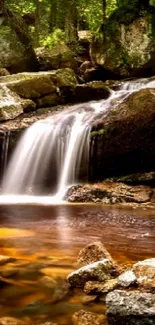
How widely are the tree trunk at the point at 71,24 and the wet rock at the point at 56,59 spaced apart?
2058 millimetres

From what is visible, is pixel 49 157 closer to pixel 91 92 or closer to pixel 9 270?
pixel 91 92

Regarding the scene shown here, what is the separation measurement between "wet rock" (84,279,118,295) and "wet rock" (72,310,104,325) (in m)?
0.34

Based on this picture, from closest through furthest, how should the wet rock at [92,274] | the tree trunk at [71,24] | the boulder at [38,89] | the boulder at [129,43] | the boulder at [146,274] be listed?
1. the boulder at [146,274]
2. the wet rock at [92,274]
3. the boulder at [38,89]
4. the boulder at [129,43]
5. the tree trunk at [71,24]

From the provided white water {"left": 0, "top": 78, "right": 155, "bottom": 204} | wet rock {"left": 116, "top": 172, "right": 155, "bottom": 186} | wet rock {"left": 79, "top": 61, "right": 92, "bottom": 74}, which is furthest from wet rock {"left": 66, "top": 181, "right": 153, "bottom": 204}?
wet rock {"left": 79, "top": 61, "right": 92, "bottom": 74}

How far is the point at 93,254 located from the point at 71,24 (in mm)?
19433

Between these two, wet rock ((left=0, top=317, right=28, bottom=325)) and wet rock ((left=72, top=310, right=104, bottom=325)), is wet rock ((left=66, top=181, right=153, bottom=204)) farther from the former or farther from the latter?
wet rock ((left=0, top=317, right=28, bottom=325))

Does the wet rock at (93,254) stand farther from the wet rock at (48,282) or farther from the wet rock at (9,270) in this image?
the wet rock at (9,270)

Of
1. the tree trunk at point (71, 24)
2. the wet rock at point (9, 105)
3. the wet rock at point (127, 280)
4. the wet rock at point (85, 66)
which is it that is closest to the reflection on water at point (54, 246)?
the wet rock at point (127, 280)

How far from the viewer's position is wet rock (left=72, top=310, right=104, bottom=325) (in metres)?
3.05

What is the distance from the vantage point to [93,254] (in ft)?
14.3

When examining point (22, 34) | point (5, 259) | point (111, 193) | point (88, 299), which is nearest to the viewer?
point (88, 299)

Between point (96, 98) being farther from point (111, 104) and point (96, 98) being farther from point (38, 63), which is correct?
point (38, 63)

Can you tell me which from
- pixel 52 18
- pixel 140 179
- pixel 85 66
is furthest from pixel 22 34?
pixel 140 179

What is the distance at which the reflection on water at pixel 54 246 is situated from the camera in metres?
3.42
